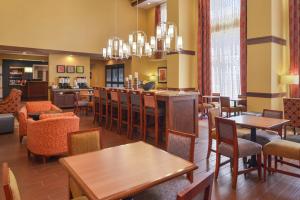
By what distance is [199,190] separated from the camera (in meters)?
1.28

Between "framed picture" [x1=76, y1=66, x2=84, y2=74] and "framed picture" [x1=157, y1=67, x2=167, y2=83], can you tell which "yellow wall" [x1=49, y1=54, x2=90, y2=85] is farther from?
"framed picture" [x1=157, y1=67, x2=167, y2=83]

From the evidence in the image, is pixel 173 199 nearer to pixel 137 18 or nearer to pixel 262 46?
pixel 262 46

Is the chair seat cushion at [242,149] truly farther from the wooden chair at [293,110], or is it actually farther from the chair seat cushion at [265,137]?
the wooden chair at [293,110]

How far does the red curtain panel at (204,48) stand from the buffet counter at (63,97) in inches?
227

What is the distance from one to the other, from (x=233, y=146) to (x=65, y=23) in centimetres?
946

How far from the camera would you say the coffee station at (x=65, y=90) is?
1046 centimetres

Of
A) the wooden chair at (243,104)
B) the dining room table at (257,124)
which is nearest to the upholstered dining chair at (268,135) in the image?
the dining room table at (257,124)

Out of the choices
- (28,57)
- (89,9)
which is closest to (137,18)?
(89,9)

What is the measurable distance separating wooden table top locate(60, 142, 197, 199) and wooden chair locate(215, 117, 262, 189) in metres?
1.24

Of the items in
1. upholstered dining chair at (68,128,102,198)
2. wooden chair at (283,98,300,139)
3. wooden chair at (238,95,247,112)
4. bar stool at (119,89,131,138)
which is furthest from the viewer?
wooden chair at (238,95,247,112)

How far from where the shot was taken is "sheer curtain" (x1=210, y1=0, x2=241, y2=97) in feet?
26.8

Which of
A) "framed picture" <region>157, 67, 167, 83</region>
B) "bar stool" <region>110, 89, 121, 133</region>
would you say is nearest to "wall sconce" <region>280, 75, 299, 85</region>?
"bar stool" <region>110, 89, 121, 133</region>

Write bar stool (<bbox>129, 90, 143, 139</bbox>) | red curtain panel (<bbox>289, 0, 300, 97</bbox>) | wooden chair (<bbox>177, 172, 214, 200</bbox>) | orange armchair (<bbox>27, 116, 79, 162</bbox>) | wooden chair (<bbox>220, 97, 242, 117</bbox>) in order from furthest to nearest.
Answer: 1. wooden chair (<bbox>220, 97, 242, 117</bbox>)
2. red curtain panel (<bbox>289, 0, 300, 97</bbox>)
3. bar stool (<bbox>129, 90, 143, 139</bbox>)
4. orange armchair (<bbox>27, 116, 79, 162</bbox>)
5. wooden chair (<bbox>177, 172, 214, 200</bbox>)

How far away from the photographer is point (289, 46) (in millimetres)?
6957
